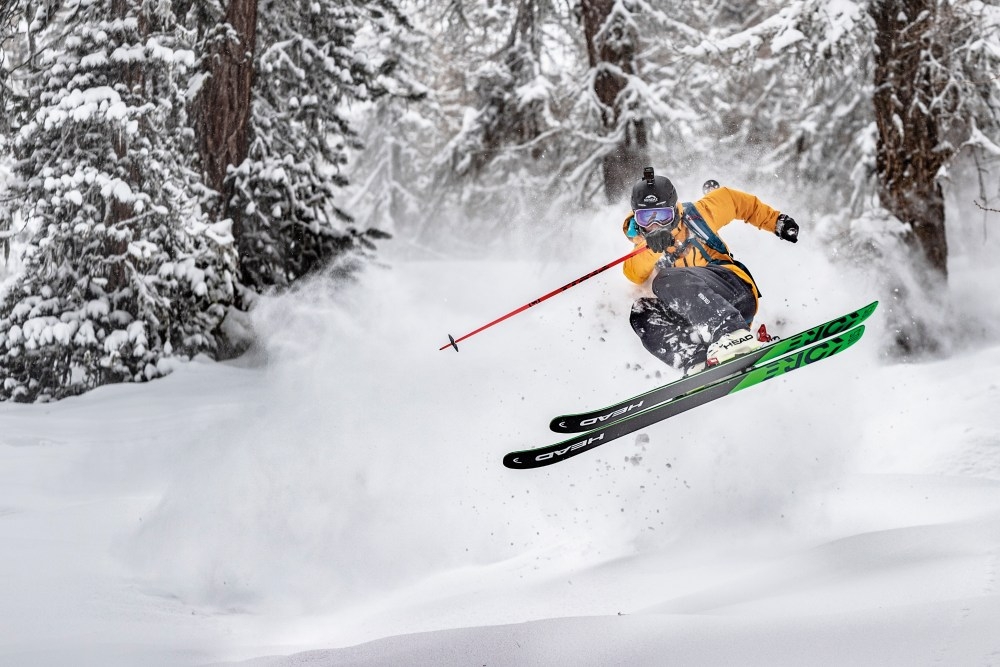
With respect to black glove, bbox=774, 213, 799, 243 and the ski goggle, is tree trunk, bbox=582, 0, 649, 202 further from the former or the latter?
the ski goggle

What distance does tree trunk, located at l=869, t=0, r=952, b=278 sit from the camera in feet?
33.6

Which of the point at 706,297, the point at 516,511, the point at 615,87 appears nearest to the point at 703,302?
the point at 706,297

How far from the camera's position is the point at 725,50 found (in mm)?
10812

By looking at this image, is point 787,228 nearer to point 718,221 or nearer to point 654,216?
point 718,221

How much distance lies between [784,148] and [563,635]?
14.5 metres

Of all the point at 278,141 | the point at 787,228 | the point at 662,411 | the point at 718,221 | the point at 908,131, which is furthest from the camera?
the point at 278,141

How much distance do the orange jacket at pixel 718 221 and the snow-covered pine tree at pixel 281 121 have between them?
5808 millimetres

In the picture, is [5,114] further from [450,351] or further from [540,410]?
[540,410]

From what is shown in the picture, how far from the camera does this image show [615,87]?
43.3ft

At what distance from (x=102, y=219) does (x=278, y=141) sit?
2.88 meters

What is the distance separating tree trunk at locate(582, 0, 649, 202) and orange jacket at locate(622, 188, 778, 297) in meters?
6.52

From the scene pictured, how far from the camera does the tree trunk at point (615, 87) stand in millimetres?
12867

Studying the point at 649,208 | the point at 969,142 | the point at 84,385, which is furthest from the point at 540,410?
the point at 969,142

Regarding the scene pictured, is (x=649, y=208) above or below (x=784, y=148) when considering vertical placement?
below
